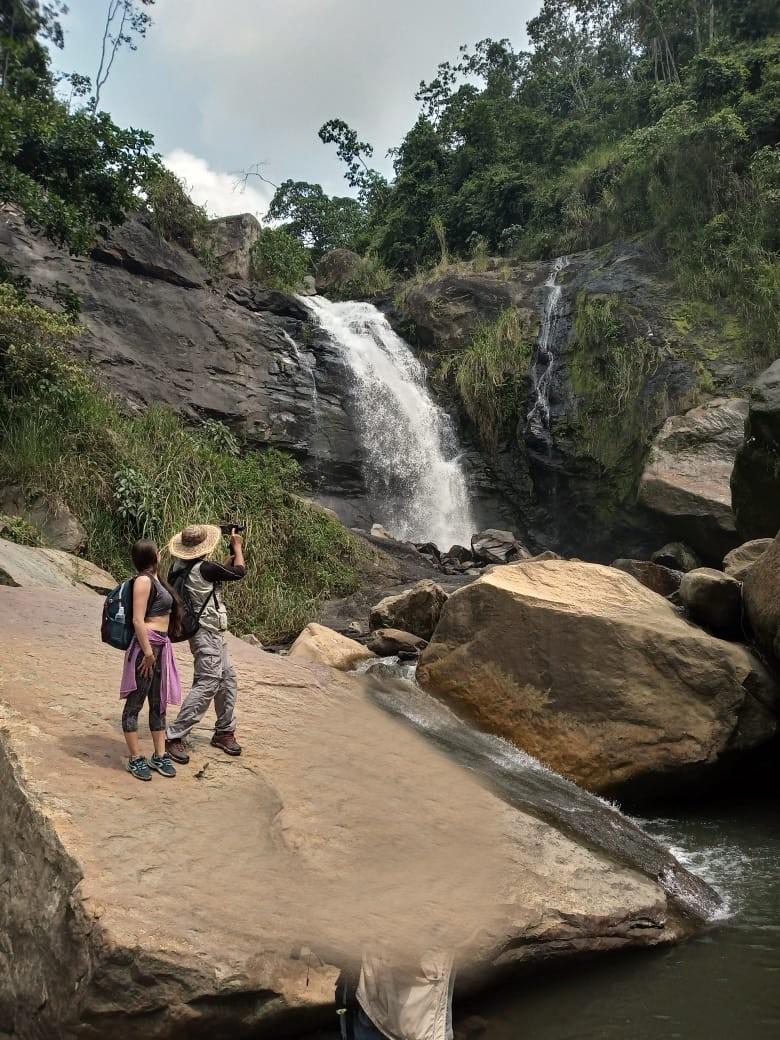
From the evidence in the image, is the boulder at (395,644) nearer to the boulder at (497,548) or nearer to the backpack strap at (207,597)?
the backpack strap at (207,597)

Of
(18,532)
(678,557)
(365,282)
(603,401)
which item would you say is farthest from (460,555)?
(365,282)

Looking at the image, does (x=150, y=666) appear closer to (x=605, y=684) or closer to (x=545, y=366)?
(x=605, y=684)

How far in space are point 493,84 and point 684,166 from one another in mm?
14161

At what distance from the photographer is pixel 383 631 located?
28.5ft

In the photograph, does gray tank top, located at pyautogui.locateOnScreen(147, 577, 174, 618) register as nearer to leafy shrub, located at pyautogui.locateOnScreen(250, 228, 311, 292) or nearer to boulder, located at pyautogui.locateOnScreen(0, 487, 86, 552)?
boulder, located at pyautogui.locateOnScreen(0, 487, 86, 552)

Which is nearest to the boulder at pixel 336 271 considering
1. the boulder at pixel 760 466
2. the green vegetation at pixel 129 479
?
the green vegetation at pixel 129 479

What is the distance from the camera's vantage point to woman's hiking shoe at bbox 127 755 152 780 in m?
4.04

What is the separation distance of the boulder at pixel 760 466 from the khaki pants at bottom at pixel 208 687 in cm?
528

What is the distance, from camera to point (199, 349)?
17.1 m

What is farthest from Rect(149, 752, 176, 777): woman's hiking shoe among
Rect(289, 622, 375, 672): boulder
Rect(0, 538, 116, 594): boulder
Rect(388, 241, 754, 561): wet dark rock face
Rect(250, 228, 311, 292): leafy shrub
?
Rect(250, 228, 311, 292): leafy shrub

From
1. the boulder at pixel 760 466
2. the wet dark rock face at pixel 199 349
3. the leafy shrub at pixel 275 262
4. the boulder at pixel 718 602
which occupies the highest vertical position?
the leafy shrub at pixel 275 262

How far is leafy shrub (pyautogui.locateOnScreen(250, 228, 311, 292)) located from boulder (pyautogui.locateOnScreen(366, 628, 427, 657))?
14159 millimetres

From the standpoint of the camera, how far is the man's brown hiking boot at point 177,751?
440 centimetres

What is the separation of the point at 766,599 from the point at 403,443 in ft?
39.3
